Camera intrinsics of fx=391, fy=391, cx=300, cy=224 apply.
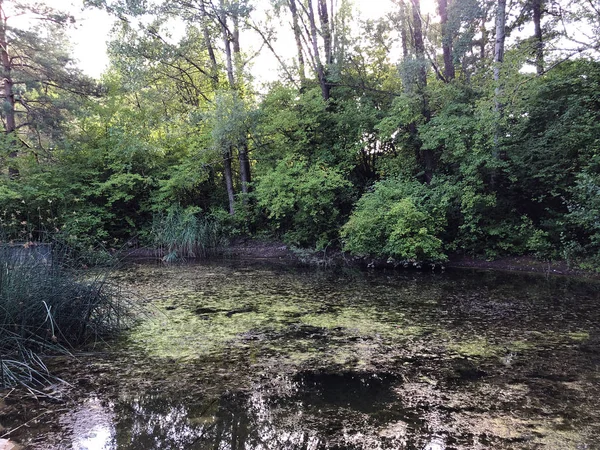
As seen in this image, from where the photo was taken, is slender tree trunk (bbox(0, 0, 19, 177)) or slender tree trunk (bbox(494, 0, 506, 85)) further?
slender tree trunk (bbox(0, 0, 19, 177))

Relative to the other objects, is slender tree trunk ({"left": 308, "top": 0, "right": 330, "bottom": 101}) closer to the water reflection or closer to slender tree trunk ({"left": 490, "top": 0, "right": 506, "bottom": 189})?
slender tree trunk ({"left": 490, "top": 0, "right": 506, "bottom": 189})

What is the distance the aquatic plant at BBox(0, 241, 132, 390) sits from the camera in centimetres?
321

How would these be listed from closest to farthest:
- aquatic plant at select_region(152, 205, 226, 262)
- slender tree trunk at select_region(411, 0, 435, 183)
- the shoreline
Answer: the shoreline, slender tree trunk at select_region(411, 0, 435, 183), aquatic plant at select_region(152, 205, 226, 262)

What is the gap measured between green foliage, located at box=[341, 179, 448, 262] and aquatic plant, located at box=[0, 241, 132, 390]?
578 cm

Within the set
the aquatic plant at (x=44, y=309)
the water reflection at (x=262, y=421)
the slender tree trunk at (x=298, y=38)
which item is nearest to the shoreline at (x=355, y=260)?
the aquatic plant at (x=44, y=309)

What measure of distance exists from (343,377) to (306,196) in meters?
7.83

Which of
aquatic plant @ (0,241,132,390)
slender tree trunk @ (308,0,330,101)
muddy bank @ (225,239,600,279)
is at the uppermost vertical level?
slender tree trunk @ (308,0,330,101)

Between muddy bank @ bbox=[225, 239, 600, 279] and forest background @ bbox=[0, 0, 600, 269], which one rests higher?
forest background @ bbox=[0, 0, 600, 269]

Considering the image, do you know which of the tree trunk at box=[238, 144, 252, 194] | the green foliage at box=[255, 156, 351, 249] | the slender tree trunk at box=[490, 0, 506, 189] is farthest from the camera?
the tree trunk at box=[238, 144, 252, 194]

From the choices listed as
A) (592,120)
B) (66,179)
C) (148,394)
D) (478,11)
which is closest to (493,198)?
(592,120)

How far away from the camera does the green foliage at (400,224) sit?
8.42 meters

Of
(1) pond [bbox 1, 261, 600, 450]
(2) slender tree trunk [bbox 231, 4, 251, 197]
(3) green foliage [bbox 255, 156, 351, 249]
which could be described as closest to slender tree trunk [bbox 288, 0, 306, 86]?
(2) slender tree trunk [bbox 231, 4, 251, 197]

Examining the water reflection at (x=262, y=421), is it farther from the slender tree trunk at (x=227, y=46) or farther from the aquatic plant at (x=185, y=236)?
the slender tree trunk at (x=227, y=46)

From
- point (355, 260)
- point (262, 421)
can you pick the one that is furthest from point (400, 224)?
point (262, 421)
